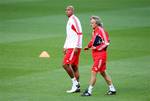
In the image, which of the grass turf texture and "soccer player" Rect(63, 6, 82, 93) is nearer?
"soccer player" Rect(63, 6, 82, 93)

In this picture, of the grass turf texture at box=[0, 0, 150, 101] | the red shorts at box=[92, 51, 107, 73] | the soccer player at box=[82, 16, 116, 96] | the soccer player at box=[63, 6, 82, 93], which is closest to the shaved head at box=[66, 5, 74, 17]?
the soccer player at box=[63, 6, 82, 93]

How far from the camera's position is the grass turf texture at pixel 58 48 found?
19203 millimetres

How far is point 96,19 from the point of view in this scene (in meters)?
18.5

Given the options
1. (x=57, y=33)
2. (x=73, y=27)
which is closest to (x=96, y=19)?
(x=73, y=27)

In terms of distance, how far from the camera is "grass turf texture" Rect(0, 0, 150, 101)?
19203 mm

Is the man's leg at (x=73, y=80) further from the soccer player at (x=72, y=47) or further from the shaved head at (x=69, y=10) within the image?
the shaved head at (x=69, y=10)

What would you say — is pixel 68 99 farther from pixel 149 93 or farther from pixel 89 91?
pixel 149 93

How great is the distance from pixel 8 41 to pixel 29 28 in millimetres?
4206

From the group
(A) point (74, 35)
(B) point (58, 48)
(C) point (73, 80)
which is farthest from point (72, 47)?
(B) point (58, 48)

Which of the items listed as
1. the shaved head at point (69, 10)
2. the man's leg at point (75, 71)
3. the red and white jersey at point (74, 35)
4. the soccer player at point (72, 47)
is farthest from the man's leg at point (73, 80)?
the shaved head at point (69, 10)

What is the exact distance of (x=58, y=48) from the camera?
27406mm

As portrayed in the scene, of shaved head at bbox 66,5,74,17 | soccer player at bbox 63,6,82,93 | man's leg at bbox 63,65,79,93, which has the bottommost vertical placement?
man's leg at bbox 63,65,79,93

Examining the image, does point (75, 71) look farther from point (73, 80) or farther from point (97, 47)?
point (97, 47)

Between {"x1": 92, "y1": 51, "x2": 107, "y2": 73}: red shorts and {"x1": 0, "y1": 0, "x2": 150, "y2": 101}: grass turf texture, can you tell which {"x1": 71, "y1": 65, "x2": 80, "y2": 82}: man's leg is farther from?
{"x1": 92, "y1": 51, "x2": 107, "y2": 73}: red shorts
